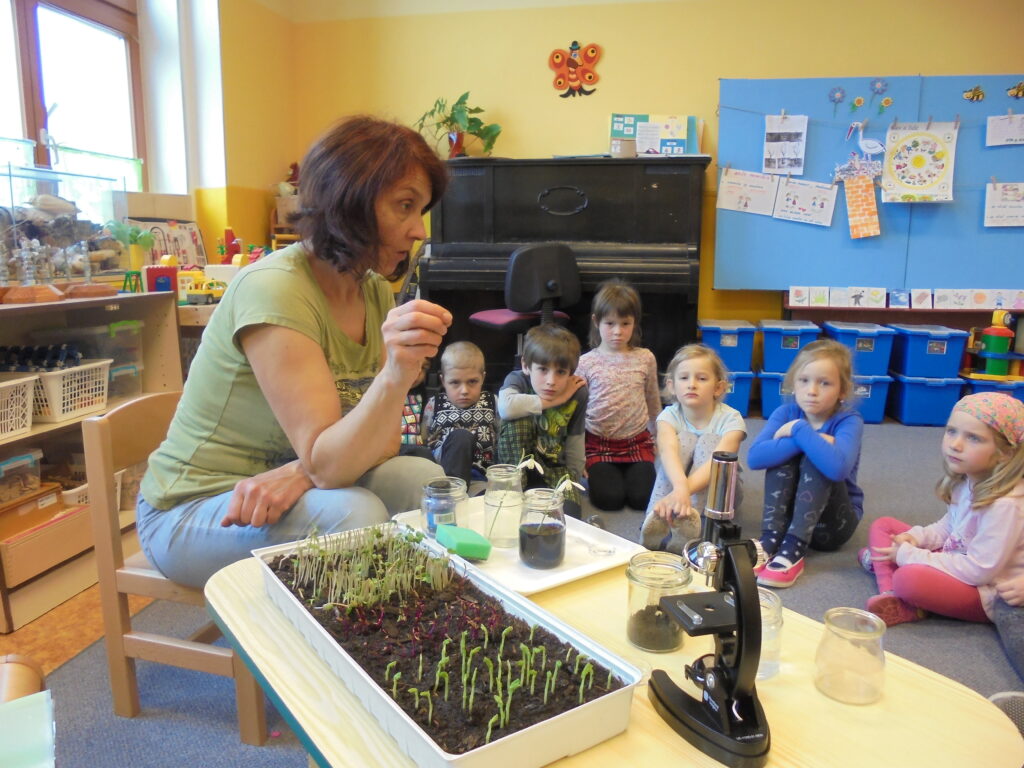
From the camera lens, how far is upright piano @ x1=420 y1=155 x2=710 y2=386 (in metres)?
3.71

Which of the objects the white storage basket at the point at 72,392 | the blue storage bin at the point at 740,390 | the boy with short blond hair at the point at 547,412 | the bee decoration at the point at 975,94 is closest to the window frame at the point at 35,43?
the white storage basket at the point at 72,392

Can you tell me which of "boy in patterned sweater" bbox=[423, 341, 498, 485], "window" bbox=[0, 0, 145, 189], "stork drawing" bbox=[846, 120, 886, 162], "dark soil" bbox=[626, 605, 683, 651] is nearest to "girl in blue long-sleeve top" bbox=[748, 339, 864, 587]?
"boy in patterned sweater" bbox=[423, 341, 498, 485]

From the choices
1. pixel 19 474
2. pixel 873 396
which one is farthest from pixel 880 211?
pixel 19 474

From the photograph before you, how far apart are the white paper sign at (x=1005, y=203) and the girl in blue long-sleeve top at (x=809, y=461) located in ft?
8.01

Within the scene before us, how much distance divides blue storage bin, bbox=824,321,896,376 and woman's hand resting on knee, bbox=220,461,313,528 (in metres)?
3.50

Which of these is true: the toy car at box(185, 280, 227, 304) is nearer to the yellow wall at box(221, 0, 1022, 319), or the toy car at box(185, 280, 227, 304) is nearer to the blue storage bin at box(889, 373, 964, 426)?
the yellow wall at box(221, 0, 1022, 319)

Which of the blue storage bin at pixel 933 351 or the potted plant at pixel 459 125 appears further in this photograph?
the potted plant at pixel 459 125

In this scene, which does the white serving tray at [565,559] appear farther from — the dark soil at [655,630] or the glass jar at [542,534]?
the dark soil at [655,630]

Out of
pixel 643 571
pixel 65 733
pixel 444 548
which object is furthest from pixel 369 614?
pixel 65 733

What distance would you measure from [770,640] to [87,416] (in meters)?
2.11

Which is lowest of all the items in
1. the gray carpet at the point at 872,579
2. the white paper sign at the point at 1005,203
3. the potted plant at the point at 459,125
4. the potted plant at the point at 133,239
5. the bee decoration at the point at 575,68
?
the gray carpet at the point at 872,579

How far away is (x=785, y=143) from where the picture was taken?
13.0 ft

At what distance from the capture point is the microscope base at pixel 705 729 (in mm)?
625

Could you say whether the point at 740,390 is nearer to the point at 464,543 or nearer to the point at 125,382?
the point at 125,382
